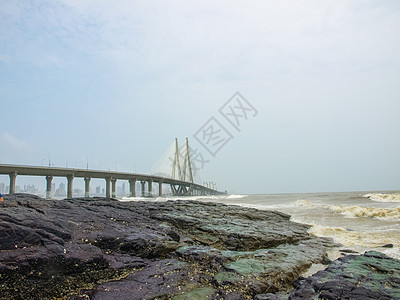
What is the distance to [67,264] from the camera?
5191 millimetres

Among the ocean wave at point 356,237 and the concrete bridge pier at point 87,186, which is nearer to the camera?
the ocean wave at point 356,237

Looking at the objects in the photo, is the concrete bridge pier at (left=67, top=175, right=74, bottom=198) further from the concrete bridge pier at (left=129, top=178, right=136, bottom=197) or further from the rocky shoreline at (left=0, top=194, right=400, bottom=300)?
the rocky shoreline at (left=0, top=194, right=400, bottom=300)

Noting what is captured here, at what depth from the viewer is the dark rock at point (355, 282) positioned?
431cm

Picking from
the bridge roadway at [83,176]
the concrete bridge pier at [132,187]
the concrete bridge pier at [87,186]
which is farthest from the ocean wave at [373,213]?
the concrete bridge pier at [132,187]

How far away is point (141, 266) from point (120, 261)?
0.46 m

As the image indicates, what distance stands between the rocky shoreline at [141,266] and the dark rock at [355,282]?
0.02m

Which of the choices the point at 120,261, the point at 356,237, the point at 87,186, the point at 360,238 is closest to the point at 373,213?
the point at 356,237

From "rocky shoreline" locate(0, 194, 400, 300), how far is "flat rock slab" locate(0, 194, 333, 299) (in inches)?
0.6

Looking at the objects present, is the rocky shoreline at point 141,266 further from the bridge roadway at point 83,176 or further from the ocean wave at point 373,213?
the bridge roadway at point 83,176

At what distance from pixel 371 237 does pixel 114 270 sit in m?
10.2

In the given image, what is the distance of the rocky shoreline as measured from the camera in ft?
15.4

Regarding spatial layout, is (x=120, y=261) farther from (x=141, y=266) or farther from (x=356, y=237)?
(x=356, y=237)

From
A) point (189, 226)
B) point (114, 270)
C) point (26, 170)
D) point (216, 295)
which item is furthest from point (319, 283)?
point (26, 170)

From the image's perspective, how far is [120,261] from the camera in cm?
594
